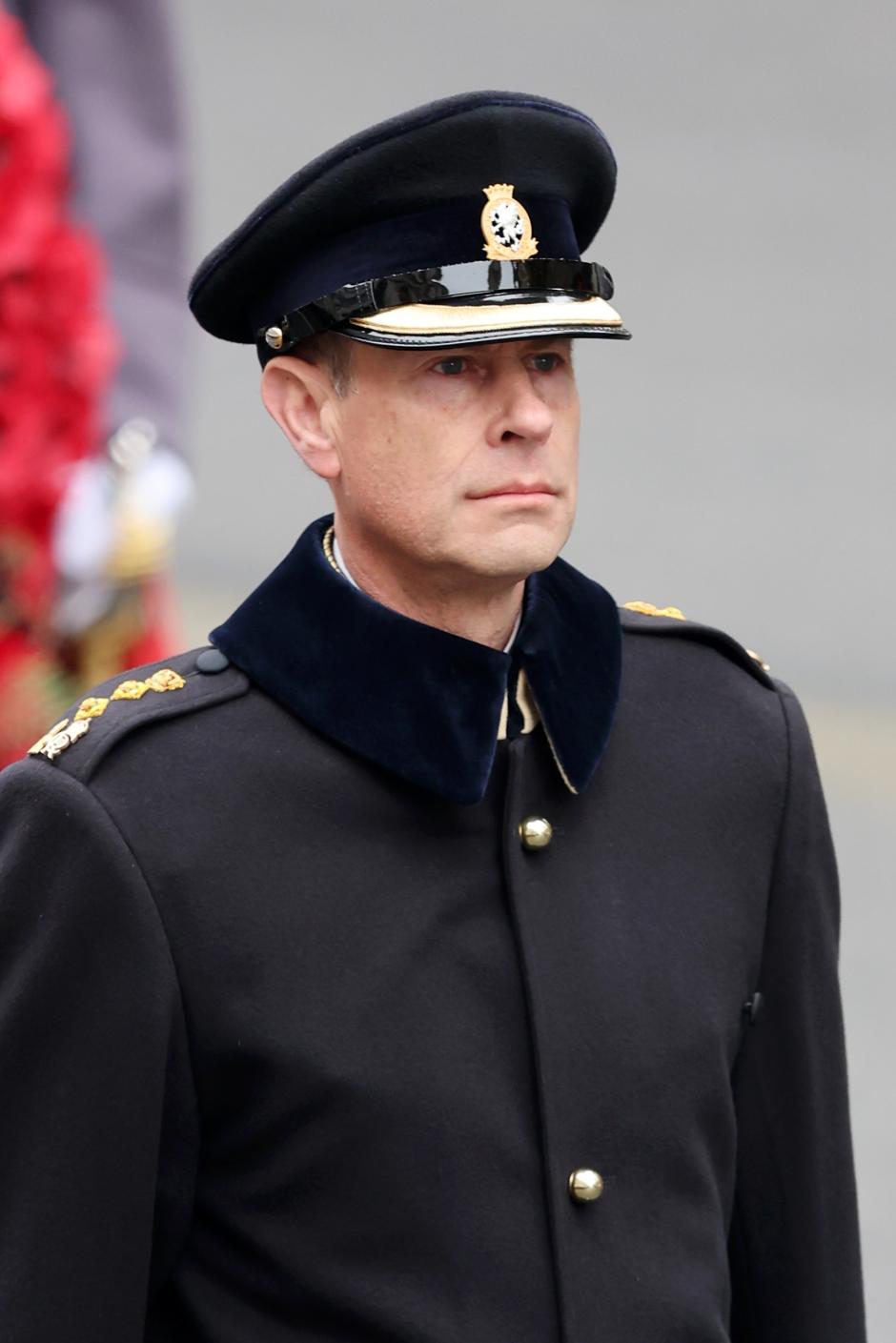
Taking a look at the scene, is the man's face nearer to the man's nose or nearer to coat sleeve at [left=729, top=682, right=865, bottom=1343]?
the man's nose

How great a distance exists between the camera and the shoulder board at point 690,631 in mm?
2766

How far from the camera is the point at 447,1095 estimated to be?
2.43 meters

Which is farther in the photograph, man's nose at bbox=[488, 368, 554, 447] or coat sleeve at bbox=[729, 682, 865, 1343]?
coat sleeve at bbox=[729, 682, 865, 1343]

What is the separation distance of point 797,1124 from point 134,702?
71 cm

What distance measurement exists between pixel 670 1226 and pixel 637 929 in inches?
10.0

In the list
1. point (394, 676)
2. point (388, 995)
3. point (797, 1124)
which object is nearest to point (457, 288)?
point (394, 676)

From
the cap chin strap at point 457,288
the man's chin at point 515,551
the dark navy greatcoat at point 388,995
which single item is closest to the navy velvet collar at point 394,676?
the dark navy greatcoat at point 388,995

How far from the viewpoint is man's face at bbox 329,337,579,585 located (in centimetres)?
240

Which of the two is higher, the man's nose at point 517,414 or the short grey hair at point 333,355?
the short grey hair at point 333,355

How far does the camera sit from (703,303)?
373 inches

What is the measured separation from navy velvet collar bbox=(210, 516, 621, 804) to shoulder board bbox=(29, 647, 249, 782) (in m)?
0.02

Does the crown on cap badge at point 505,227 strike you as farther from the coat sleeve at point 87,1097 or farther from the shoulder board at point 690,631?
the coat sleeve at point 87,1097

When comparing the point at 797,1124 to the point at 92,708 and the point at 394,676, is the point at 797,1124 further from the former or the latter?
the point at 92,708

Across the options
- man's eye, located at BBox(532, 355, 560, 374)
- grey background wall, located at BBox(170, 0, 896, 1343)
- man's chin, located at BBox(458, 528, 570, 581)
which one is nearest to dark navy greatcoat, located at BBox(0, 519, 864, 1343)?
man's chin, located at BBox(458, 528, 570, 581)
